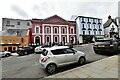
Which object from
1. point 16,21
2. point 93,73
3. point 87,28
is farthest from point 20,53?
point 16,21

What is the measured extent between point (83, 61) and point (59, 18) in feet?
108

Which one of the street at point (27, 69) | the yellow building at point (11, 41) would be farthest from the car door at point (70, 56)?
the yellow building at point (11, 41)

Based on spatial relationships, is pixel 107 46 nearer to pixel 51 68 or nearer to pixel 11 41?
pixel 51 68

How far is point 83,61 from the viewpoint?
9352 mm

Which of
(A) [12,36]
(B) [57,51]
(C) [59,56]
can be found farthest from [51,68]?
(A) [12,36]

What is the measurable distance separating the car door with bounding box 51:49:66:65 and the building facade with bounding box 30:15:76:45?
3025cm

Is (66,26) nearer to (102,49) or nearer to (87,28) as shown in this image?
(87,28)

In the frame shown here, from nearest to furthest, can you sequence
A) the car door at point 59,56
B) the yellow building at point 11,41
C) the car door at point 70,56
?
the car door at point 59,56 → the car door at point 70,56 → the yellow building at point 11,41

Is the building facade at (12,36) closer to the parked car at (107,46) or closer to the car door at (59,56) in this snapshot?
the parked car at (107,46)

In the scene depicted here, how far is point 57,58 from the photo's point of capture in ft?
26.8

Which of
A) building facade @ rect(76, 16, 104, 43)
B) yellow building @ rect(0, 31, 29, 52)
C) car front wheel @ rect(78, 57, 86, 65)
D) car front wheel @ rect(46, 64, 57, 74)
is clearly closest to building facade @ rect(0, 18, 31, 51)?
yellow building @ rect(0, 31, 29, 52)

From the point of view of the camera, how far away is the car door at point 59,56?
814 centimetres

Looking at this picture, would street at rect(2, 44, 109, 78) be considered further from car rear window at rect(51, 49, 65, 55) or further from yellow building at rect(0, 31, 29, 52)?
yellow building at rect(0, 31, 29, 52)

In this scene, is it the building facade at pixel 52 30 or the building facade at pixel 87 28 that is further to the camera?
the building facade at pixel 87 28
